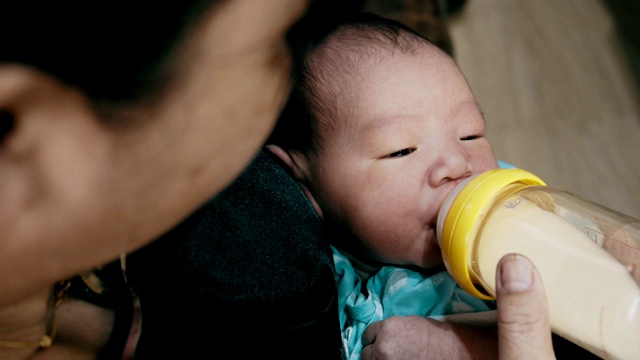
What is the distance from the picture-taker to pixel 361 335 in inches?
37.9

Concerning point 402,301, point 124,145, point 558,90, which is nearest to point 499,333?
point 402,301

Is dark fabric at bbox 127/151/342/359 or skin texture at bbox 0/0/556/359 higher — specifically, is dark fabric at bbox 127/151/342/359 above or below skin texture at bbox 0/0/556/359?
below

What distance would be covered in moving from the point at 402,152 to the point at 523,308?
426 millimetres

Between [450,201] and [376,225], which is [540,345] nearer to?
[450,201]

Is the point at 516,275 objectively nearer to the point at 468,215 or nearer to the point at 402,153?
the point at 468,215

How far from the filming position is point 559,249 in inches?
25.0

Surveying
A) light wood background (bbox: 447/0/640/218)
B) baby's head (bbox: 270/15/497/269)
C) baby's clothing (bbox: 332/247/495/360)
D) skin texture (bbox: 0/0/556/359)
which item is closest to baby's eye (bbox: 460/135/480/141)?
baby's head (bbox: 270/15/497/269)

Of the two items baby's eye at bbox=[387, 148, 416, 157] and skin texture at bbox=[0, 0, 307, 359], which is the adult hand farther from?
skin texture at bbox=[0, 0, 307, 359]

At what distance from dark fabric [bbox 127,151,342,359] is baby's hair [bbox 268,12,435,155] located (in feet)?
0.82

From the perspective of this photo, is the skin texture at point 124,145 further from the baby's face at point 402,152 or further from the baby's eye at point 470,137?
the baby's eye at point 470,137

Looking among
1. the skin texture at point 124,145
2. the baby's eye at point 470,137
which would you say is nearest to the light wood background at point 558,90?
the baby's eye at point 470,137

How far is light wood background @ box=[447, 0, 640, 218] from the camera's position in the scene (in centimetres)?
167

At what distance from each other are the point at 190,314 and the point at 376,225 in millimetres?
375

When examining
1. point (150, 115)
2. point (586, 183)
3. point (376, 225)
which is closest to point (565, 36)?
point (586, 183)
